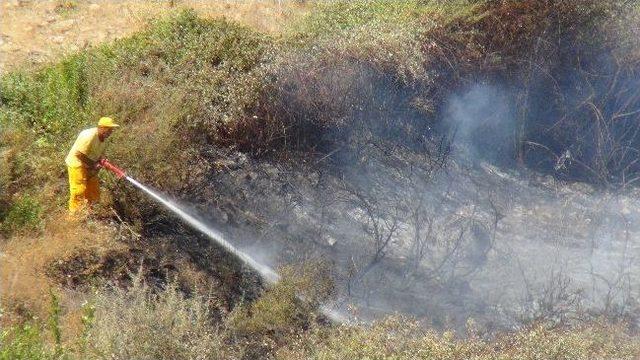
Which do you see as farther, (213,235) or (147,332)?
(213,235)

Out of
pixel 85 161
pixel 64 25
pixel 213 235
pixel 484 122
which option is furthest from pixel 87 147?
pixel 484 122

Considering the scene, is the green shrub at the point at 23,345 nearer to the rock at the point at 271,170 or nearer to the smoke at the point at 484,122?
the rock at the point at 271,170

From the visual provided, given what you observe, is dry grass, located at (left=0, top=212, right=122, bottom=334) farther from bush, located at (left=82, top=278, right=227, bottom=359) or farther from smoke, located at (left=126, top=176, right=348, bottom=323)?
bush, located at (left=82, top=278, right=227, bottom=359)

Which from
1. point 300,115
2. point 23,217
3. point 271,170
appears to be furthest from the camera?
point 300,115

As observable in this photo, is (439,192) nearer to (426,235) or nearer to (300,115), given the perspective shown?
(426,235)

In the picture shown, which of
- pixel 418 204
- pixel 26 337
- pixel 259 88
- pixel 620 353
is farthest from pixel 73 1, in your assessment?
pixel 620 353

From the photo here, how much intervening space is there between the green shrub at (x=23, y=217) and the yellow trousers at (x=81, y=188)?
378mm

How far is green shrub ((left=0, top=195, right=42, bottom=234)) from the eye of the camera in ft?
22.3

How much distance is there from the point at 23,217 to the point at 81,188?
2.41 feet

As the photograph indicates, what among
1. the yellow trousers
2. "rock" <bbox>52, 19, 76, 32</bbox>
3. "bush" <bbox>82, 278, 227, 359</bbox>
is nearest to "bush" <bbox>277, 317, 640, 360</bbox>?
"bush" <bbox>82, 278, 227, 359</bbox>

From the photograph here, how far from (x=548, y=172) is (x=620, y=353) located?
5340mm

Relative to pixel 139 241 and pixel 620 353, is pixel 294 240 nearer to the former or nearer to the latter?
pixel 139 241

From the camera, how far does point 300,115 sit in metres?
9.30

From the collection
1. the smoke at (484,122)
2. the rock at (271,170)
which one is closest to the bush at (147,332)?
the rock at (271,170)
